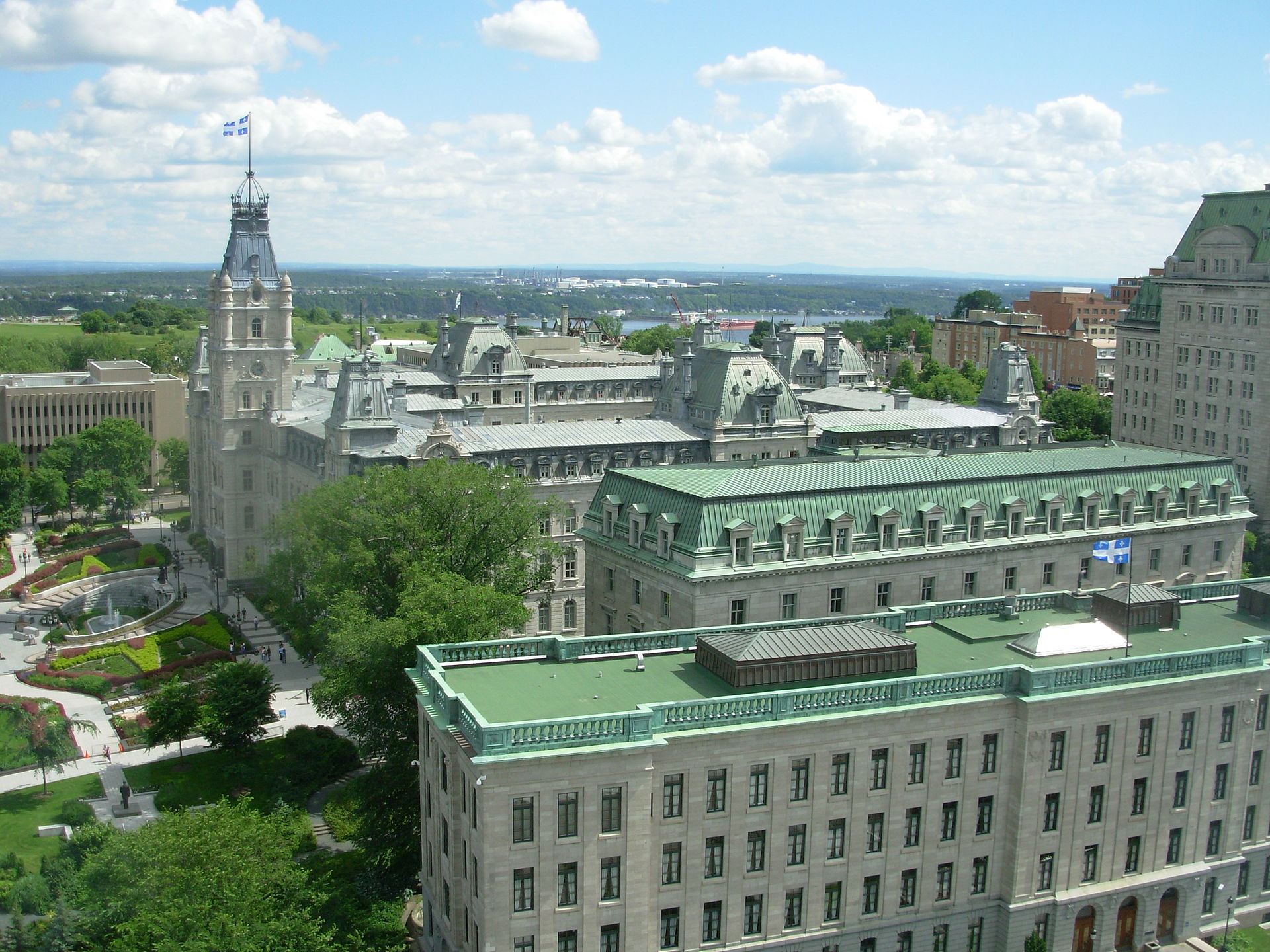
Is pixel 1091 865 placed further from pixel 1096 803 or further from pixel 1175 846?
pixel 1175 846

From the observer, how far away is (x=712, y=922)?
48031 millimetres

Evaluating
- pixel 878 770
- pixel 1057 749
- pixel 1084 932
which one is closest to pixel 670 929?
pixel 878 770

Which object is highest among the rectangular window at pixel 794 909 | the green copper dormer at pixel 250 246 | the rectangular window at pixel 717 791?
the green copper dormer at pixel 250 246

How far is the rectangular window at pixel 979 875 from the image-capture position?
51.8 m

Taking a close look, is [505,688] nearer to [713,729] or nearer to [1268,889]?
[713,729]

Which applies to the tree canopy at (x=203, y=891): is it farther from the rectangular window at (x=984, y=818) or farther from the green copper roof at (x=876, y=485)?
the green copper roof at (x=876, y=485)

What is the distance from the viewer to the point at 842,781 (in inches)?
1924

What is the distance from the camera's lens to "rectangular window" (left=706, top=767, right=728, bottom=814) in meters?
46.8

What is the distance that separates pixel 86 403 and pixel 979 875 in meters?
149

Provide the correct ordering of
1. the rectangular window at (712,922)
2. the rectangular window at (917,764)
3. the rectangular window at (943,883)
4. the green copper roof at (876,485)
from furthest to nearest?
the green copper roof at (876,485)
the rectangular window at (943,883)
the rectangular window at (917,764)
the rectangular window at (712,922)

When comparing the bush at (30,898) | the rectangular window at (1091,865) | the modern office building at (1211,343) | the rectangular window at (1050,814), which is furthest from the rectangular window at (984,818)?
the modern office building at (1211,343)

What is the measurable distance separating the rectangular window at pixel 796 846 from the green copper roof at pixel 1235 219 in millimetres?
96655

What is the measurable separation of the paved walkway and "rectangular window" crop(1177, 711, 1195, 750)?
162 ft

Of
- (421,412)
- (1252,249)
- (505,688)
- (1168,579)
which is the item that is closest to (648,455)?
(421,412)
